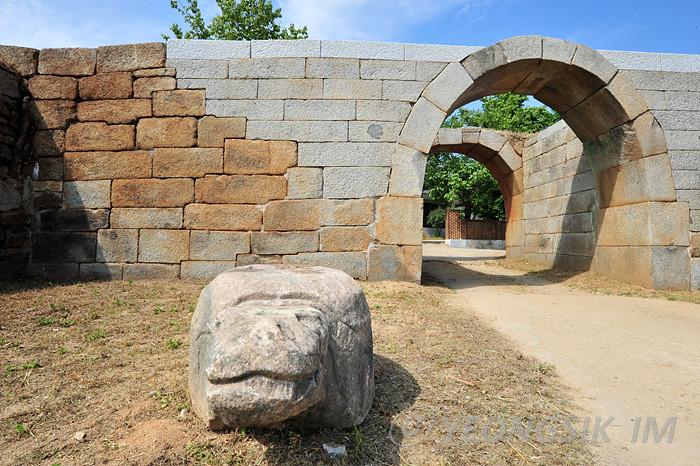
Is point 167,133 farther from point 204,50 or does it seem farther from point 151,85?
point 204,50

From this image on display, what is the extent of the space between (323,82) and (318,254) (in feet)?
7.83

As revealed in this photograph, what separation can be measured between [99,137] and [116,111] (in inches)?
16.8

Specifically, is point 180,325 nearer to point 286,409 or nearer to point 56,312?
point 56,312

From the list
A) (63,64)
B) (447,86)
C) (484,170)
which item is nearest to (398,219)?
(447,86)

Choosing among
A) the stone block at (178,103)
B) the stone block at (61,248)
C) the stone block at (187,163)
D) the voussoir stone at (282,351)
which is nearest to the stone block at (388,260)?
the stone block at (187,163)

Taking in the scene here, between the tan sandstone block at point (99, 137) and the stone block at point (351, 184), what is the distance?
2.76m

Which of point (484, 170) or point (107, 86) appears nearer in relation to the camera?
point (107, 86)

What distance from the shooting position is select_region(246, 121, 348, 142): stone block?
5.01m

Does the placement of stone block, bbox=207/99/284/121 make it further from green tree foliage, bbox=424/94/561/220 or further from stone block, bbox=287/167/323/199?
→ green tree foliage, bbox=424/94/561/220

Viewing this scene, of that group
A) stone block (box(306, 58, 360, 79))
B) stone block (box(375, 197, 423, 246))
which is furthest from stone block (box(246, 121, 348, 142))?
stone block (box(375, 197, 423, 246))

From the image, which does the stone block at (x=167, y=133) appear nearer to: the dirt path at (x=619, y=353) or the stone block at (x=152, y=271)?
the stone block at (x=152, y=271)

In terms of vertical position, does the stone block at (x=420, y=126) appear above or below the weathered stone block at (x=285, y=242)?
above

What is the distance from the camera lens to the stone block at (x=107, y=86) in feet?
16.5

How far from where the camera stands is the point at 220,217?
4949mm
